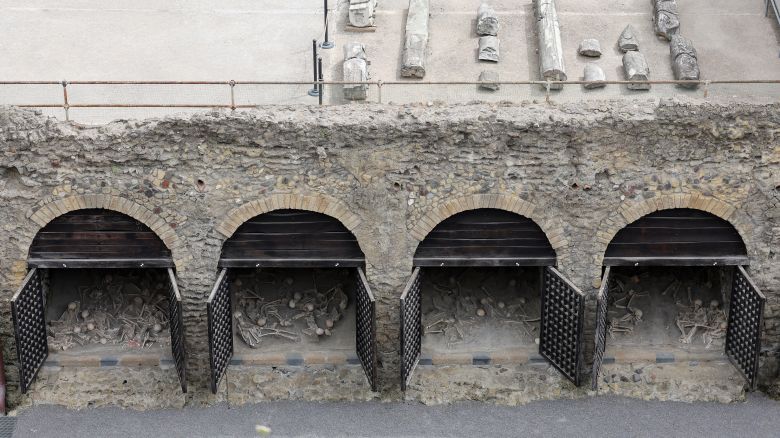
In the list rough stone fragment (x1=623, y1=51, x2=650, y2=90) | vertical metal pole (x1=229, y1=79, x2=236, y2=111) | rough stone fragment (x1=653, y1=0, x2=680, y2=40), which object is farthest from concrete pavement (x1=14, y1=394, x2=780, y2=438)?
rough stone fragment (x1=653, y1=0, x2=680, y2=40)

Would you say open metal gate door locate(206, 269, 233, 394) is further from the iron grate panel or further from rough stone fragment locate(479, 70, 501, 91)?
rough stone fragment locate(479, 70, 501, 91)

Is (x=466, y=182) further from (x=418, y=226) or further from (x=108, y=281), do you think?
(x=108, y=281)

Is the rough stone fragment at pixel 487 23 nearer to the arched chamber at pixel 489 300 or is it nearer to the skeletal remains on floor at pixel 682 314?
the arched chamber at pixel 489 300

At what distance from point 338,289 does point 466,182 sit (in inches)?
98.4

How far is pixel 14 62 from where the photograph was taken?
54.6ft

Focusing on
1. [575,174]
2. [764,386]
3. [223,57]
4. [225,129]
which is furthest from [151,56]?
[764,386]

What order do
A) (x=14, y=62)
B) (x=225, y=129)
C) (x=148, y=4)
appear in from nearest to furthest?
(x=225, y=129)
(x=14, y=62)
(x=148, y=4)

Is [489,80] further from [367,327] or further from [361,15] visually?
[367,327]

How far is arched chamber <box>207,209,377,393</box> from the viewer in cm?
1406

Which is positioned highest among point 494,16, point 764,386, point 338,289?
point 494,16

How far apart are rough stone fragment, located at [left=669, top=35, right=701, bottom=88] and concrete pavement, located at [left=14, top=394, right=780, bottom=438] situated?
450 centimetres

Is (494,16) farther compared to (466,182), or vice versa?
(494,16)

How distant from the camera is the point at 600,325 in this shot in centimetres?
1397

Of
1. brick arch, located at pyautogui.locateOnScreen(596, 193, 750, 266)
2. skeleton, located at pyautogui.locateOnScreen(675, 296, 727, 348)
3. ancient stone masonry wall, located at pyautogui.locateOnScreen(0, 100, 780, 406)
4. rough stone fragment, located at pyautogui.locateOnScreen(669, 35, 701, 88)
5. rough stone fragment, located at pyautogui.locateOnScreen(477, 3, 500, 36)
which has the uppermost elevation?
rough stone fragment, located at pyautogui.locateOnScreen(477, 3, 500, 36)
